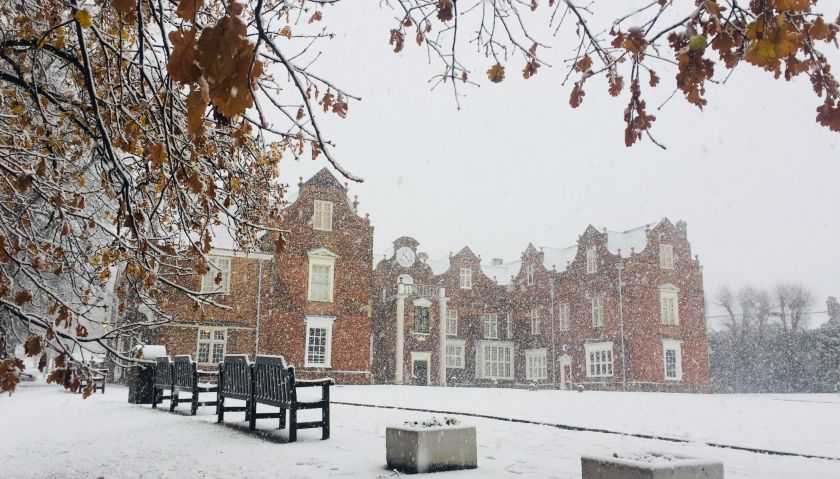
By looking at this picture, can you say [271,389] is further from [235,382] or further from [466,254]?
[466,254]

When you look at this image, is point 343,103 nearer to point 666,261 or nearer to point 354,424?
point 354,424

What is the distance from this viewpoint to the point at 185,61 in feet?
6.39

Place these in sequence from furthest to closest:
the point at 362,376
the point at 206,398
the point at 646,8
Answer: the point at 362,376, the point at 206,398, the point at 646,8

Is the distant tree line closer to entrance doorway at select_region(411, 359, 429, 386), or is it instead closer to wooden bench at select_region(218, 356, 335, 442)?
entrance doorway at select_region(411, 359, 429, 386)

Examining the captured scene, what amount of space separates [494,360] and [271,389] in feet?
109

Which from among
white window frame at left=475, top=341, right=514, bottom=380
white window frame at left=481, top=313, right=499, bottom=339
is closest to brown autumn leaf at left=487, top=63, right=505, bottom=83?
white window frame at left=475, top=341, right=514, bottom=380

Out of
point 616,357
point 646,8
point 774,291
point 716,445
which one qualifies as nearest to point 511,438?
point 716,445

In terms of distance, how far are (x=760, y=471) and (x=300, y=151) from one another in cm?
579

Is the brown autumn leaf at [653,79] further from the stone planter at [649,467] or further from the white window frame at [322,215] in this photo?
the white window frame at [322,215]

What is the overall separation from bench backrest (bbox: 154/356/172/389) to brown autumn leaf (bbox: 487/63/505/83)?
9.24 m

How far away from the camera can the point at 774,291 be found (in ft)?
207

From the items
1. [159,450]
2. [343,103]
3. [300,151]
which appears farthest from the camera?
[159,450]

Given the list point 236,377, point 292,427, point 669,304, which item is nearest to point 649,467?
point 292,427

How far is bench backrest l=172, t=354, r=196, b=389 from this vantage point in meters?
10.5
